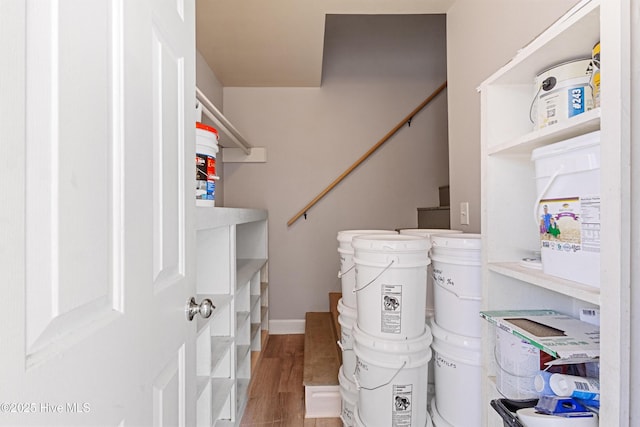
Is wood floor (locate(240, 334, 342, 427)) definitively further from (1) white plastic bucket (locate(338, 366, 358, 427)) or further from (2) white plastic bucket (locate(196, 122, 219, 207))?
(2) white plastic bucket (locate(196, 122, 219, 207))

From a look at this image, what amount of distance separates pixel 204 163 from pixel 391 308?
85cm

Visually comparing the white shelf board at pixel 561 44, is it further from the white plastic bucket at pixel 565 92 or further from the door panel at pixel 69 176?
the door panel at pixel 69 176

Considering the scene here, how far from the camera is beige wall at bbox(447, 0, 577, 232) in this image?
1151 mm

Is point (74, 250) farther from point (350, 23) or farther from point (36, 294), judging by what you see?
point (350, 23)

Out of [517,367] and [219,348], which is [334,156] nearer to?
[219,348]

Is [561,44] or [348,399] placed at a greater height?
[561,44]

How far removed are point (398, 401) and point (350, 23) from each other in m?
2.91

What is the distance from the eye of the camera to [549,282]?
721mm

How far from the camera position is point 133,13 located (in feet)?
1.74

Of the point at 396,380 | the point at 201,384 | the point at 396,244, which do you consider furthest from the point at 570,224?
the point at 201,384

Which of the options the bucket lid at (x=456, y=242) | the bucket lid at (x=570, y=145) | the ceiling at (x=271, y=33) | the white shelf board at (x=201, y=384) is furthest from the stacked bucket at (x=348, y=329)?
the ceiling at (x=271, y=33)

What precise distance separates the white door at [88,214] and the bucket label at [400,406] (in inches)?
31.9

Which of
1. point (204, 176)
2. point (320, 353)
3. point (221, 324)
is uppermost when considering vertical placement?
point (204, 176)

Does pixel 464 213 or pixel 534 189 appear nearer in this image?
pixel 534 189
